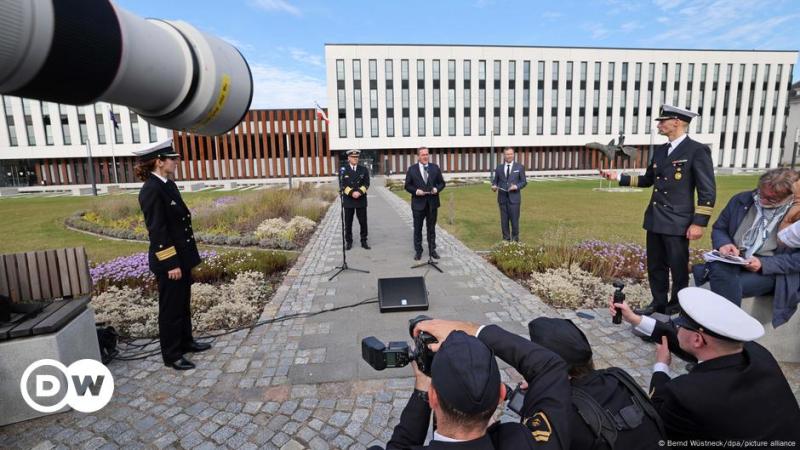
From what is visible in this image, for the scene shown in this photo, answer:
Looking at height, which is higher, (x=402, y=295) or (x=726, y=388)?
(x=726, y=388)

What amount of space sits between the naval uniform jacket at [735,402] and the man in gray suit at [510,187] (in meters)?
7.22

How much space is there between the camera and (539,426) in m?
1.51

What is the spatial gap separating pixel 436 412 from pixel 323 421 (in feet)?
6.14

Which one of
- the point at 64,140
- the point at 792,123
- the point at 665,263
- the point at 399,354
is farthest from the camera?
the point at 792,123

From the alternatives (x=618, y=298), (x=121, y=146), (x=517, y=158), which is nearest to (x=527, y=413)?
(x=618, y=298)

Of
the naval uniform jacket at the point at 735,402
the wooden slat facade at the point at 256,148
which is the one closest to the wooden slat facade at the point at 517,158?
the wooden slat facade at the point at 256,148

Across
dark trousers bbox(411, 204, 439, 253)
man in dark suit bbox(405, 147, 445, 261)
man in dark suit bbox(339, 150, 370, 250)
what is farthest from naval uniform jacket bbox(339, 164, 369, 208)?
dark trousers bbox(411, 204, 439, 253)

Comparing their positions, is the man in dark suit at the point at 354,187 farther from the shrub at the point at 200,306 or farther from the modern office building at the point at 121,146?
the modern office building at the point at 121,146

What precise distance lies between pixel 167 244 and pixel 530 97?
4841 cm

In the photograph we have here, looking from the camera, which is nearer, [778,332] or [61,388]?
[61,388]

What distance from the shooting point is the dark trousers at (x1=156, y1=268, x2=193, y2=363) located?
3.77 m

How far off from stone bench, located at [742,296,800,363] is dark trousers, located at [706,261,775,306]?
0.40ft

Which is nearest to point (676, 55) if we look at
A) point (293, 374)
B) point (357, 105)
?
point (357, 105)

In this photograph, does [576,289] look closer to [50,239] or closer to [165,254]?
[165,254]
